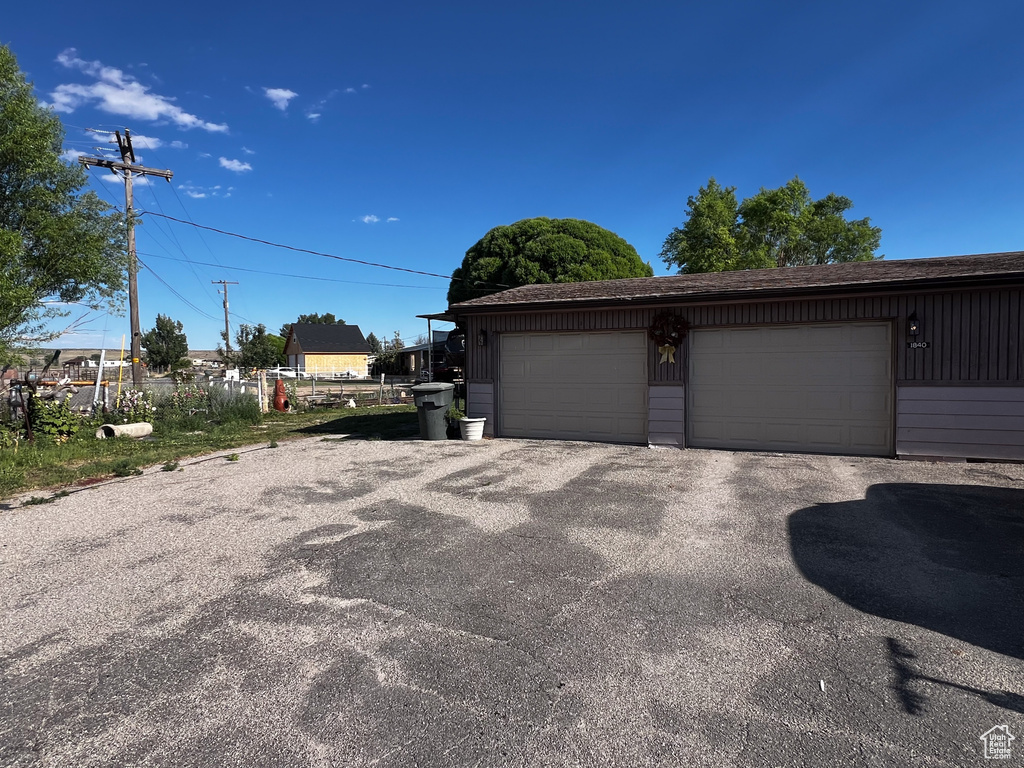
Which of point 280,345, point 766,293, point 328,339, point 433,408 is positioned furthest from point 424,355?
point 280,345

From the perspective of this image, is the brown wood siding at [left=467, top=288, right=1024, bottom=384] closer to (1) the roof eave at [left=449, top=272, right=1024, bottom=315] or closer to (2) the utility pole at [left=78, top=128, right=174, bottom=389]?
(1) the roof eave at [left=449, top=272, right=1024, bottom=315]

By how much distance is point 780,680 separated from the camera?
2.52 m

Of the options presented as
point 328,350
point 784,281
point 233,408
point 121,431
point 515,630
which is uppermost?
point 328,350

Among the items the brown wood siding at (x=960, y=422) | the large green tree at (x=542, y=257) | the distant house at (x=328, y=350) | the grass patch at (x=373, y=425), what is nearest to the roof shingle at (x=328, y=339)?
the distant house at (x=328, y=350)

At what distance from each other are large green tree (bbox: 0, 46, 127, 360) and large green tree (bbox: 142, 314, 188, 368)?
124 feet

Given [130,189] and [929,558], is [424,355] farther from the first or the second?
[929,558]

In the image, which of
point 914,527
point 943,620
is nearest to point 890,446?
point 914,527

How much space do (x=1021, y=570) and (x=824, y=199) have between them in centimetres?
2733

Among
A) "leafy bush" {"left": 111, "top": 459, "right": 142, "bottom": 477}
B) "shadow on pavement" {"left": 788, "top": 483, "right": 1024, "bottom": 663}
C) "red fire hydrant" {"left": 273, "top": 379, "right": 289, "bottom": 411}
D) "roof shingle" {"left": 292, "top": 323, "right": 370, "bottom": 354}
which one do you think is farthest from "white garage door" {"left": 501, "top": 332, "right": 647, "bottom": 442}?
"roof shingle" {"left": 292, "top": 323, "right": 370, "bottom": 354}

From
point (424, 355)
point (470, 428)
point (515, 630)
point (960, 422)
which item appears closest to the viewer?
point (515, 630)

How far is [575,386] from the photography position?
10.1 m

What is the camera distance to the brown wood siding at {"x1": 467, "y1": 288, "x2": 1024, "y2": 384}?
7406 mm

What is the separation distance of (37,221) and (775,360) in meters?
13.1

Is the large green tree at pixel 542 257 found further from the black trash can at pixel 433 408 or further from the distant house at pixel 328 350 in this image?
the distant house at pixel 328 350
